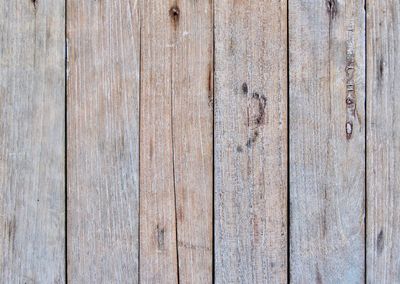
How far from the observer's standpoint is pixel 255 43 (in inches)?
44.5

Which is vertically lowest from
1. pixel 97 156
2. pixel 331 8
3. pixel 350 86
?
pixel 97 156

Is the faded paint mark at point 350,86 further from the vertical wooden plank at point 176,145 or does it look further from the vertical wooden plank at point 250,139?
the vertical wooden plank at point 176,145

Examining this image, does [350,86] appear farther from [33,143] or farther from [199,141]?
[33,143]

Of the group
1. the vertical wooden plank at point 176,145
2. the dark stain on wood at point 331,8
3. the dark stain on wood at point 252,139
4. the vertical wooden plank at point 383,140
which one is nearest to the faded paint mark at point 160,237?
the vertical wooden plank at point 176,145

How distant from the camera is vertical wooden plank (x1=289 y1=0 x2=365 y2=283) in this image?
3.69ft

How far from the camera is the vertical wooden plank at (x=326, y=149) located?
1125 millimetres

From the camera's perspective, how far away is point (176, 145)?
3.73ft

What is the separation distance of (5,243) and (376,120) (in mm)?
851

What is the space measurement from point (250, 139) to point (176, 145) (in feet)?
0.53

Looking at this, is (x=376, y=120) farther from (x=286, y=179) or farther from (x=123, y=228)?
(x=123, y=228)

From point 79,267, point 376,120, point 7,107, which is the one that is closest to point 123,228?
point 79,267

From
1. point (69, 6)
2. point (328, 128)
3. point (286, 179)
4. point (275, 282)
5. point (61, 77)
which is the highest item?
point (69, 6)

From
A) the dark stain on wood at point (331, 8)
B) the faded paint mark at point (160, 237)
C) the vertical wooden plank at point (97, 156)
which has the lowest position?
the faded paint mark at point (160, 237)

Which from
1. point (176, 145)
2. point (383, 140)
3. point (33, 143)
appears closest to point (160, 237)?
point (176, 145)
